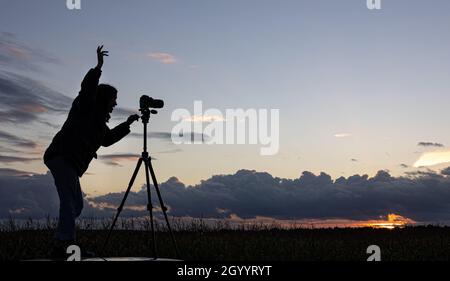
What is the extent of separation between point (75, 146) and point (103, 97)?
907mm

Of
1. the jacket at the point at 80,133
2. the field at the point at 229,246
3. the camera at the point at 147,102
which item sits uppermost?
the camera at the point at 147,102

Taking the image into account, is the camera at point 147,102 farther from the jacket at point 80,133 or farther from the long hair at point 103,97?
the jacket at point 80,133

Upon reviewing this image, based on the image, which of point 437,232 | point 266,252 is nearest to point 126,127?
point 266,252

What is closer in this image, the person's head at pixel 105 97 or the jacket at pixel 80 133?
the jacket at pixel 80 133

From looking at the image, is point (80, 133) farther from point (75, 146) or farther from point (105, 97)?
point (105, 97)

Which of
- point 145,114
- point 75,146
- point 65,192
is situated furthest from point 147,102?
point 65,192

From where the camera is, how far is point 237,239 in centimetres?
1614

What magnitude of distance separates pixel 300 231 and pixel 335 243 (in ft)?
15.6

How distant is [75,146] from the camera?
938 cm

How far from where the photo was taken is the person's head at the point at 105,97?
945 centimetres

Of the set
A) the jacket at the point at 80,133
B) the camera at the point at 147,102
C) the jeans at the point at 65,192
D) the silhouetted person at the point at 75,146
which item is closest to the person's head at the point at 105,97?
the silhouetted person at the point at 75,146

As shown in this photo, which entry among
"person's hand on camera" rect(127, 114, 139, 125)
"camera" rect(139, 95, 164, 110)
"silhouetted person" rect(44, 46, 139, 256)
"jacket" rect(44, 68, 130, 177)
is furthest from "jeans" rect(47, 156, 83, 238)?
"camera" rect(139, 95, 164, 110)

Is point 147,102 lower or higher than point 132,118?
higher

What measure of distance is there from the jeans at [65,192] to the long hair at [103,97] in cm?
98
